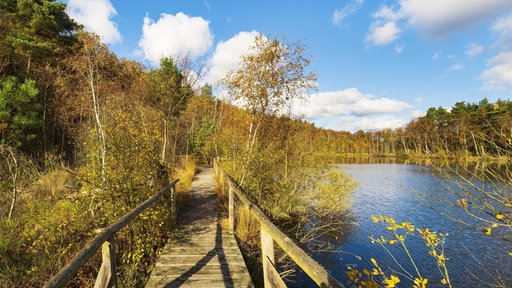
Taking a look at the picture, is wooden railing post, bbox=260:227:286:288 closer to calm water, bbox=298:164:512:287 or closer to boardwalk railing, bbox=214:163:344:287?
boardwalk railing, bbox=214:163:344:287

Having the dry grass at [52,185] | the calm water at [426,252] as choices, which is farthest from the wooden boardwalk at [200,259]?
the dry grass at [52,185]

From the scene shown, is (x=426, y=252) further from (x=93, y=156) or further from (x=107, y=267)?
(x=93, y=156)

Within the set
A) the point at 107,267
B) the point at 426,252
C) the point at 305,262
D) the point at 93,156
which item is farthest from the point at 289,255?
the point at 426,252

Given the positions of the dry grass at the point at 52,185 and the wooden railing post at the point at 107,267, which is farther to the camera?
the dry grass at the point at 52,185

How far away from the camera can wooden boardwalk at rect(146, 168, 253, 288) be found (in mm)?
4145

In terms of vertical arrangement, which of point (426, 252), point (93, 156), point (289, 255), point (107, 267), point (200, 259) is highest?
point (93, 156)

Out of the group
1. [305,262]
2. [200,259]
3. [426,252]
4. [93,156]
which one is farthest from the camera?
[426,252]

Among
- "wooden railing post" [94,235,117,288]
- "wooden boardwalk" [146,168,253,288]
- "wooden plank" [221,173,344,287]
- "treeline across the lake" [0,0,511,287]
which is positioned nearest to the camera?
"wooden plank" [221,173,344,287]

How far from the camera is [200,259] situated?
16.3 ft

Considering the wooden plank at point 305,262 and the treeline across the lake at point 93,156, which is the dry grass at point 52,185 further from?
the wooden plank at point 305,262

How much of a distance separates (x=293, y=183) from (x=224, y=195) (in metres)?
2.73

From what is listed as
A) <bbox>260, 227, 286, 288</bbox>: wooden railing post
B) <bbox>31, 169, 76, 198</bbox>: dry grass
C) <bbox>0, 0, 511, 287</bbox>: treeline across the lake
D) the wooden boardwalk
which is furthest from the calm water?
<bbox>31, 169, 76, 198</bbox>: dry grass

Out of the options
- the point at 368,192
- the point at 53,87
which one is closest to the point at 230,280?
the point at 368,192

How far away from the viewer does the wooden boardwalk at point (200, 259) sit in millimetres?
4145
